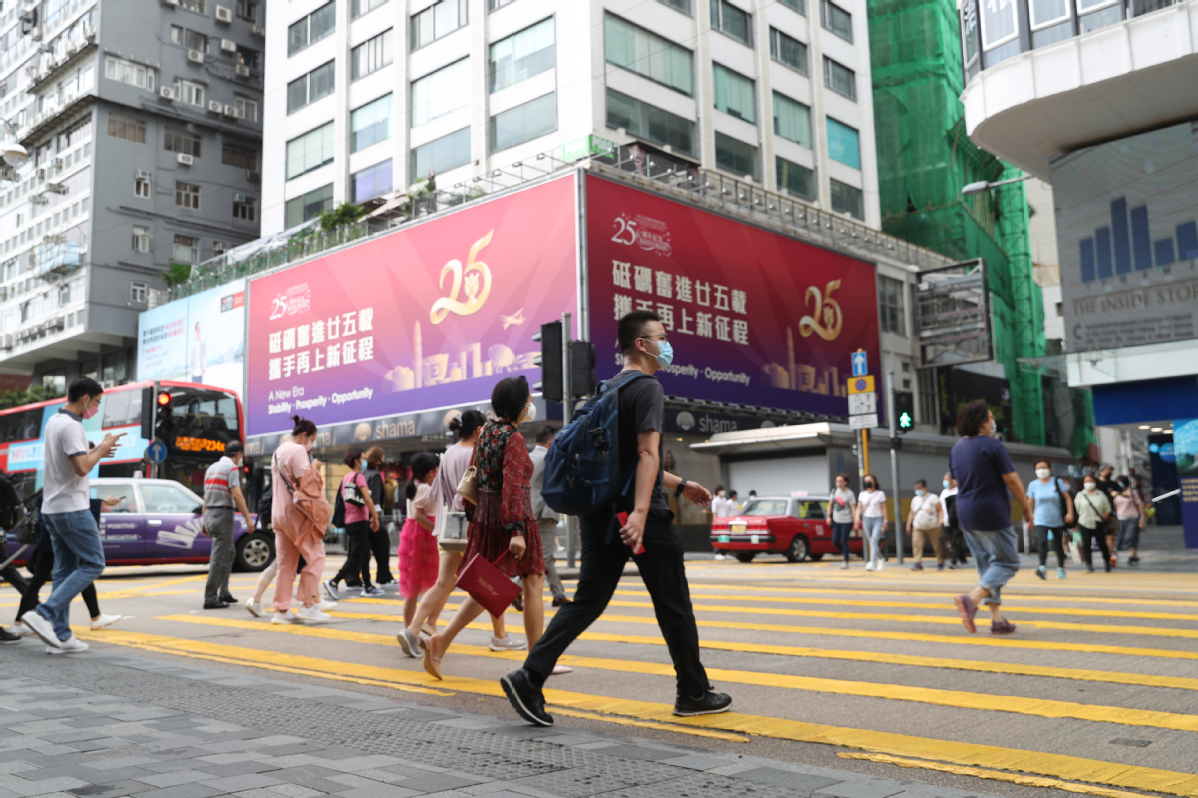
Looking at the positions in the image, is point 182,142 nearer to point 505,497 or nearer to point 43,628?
point 43,628

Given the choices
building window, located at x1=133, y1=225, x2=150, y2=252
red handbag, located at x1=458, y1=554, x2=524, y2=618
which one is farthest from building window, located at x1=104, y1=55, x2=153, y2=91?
red handbag, located at x1=458, y1=554, x2=524, y2=618

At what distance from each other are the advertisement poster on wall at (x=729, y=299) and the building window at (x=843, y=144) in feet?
21.8

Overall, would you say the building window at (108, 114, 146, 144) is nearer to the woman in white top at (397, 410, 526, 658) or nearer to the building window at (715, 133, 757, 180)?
the building window at (715, 133, 757, 180)

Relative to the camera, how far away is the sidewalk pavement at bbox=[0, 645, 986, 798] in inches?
129

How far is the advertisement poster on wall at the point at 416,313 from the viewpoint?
29.0 meters

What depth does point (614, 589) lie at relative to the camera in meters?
4.46

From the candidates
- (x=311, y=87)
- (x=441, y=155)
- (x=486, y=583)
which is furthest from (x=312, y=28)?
(x=486, y=583)

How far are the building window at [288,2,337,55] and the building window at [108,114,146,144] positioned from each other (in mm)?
9976

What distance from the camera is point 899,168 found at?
4784cm

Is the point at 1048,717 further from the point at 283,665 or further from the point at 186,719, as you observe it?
the point at 283,665

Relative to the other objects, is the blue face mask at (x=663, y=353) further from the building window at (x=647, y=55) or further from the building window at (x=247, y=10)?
the building window at (x=247, y=10)

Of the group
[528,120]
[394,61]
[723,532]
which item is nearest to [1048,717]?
[723,532]

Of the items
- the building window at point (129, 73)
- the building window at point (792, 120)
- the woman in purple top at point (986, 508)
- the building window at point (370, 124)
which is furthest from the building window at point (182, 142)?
the woman in purple top at point (986, 508)

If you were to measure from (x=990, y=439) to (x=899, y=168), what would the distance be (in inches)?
1698
